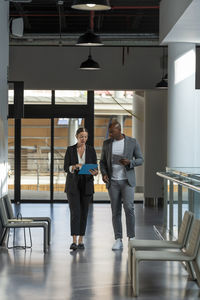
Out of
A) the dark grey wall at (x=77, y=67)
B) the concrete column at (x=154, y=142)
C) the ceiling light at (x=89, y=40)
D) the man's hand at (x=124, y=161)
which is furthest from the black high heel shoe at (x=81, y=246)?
the dark grey wall at (x=77, y=67)

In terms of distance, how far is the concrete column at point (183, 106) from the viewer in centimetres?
1122

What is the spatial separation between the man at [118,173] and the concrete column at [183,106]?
6.59 ft

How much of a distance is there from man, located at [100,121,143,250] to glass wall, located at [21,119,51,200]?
865 centimetres

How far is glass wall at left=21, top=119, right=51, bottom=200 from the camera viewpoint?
18.0 meters

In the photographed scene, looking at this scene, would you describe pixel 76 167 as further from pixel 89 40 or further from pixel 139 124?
pixel 139 124

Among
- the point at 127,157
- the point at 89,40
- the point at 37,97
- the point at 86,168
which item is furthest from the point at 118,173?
the point at 37,97

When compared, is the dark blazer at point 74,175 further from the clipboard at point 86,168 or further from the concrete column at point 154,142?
the concrete column at point 154,142

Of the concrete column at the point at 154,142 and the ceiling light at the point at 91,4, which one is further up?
the ceiling light at the point at 91,4

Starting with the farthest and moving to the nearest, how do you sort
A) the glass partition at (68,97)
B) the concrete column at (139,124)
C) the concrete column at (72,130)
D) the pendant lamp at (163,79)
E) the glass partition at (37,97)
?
1. the concrete column at (139,124)
2. the concrete column at (72,130)
3. the glass partition at (68,97)
4. the glass partition at (37,97)
5. the pendant lamp at (163,79)

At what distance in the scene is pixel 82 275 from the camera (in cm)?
743

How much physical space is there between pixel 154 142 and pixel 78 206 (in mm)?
8371

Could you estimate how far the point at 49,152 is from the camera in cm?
1825

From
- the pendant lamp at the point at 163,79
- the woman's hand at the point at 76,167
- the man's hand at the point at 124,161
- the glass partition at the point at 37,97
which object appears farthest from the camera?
the glass partition at the point at 37,97

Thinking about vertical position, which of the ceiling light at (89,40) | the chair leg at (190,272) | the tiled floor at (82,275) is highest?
the ceiling light at (89,40)
